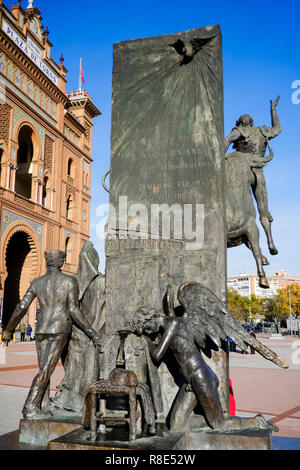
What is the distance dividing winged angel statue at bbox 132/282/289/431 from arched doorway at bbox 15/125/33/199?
23.6m

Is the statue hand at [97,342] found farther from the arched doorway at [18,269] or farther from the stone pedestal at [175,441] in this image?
the arched doorway at [18,269]

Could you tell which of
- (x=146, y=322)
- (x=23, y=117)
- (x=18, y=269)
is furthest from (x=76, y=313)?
(x=18, y=269)

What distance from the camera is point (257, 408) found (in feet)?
23.0

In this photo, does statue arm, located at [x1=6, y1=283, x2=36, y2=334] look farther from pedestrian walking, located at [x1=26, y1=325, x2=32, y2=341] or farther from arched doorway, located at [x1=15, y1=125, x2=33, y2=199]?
arched doorway, located at [x1=15, y1=125, x2=33, y2=199]

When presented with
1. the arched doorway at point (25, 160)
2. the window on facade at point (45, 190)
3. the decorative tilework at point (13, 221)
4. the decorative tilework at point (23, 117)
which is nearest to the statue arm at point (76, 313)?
the decorative tilework at point (13, 221)

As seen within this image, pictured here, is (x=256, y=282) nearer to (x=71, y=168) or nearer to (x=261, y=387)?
(x=71, y=168)

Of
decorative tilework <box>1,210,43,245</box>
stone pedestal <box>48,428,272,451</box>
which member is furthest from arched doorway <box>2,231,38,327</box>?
stone pedestal <box>48,428,272,451</box>

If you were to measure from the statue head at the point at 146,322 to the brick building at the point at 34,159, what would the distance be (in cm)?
1870

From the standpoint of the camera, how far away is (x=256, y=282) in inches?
5635

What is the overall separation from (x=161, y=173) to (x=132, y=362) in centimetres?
210

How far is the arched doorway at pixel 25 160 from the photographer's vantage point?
2626cm

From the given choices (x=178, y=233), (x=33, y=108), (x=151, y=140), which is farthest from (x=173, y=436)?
(x=33, y=108)

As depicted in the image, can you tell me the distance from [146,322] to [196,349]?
542 mm

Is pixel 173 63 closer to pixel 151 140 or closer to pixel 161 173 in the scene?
pixel 151 140
